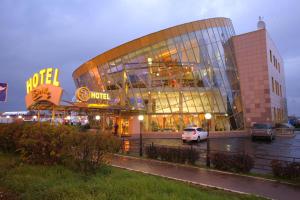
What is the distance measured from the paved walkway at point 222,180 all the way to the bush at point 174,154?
2.40ft

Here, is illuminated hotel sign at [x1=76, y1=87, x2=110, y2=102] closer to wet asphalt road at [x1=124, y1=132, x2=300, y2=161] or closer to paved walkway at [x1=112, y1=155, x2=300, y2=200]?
wet asphalt road at [x1=124, y1=132, x2=300, y2=161]

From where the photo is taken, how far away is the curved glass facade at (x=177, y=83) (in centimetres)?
4031

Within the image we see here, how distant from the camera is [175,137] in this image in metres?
36.3

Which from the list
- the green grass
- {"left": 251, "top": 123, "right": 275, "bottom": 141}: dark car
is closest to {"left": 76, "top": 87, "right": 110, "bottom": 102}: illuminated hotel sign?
{"left": 251, "top": 123, "right": 275, "bottom": 141}: dark car

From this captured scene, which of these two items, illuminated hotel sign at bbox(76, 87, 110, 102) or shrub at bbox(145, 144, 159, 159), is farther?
illuminated hotel sign at bbox(76, 87, 110, 102)

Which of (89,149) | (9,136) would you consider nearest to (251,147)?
(89,149)

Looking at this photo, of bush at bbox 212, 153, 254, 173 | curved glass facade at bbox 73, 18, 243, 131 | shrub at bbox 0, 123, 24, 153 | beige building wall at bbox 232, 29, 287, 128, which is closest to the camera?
bush at bbox 212, 153, 254, 173

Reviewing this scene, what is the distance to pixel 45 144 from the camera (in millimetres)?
11406

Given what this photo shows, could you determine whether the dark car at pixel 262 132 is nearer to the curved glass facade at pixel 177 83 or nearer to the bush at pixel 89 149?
the curved glass facade at pixel 177 83

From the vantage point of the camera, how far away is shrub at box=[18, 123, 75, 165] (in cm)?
1138

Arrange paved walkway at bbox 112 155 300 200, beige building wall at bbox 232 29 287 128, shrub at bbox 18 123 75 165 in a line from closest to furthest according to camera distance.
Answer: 1. paved walkway at bbox 112 155 300 200
2. shrub at bbox 18 123 75 165
3. beige building wall at bbox 232 29 287 128

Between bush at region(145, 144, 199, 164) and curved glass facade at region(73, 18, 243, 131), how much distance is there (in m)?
21.5

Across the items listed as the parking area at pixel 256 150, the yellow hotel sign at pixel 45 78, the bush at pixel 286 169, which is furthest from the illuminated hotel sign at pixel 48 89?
the bush at pixel 286 169

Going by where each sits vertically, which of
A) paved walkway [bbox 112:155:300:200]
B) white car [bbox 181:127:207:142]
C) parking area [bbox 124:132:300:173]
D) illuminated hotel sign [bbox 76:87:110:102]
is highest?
illuminated hotel sign [bbox 76:87:110:102]
